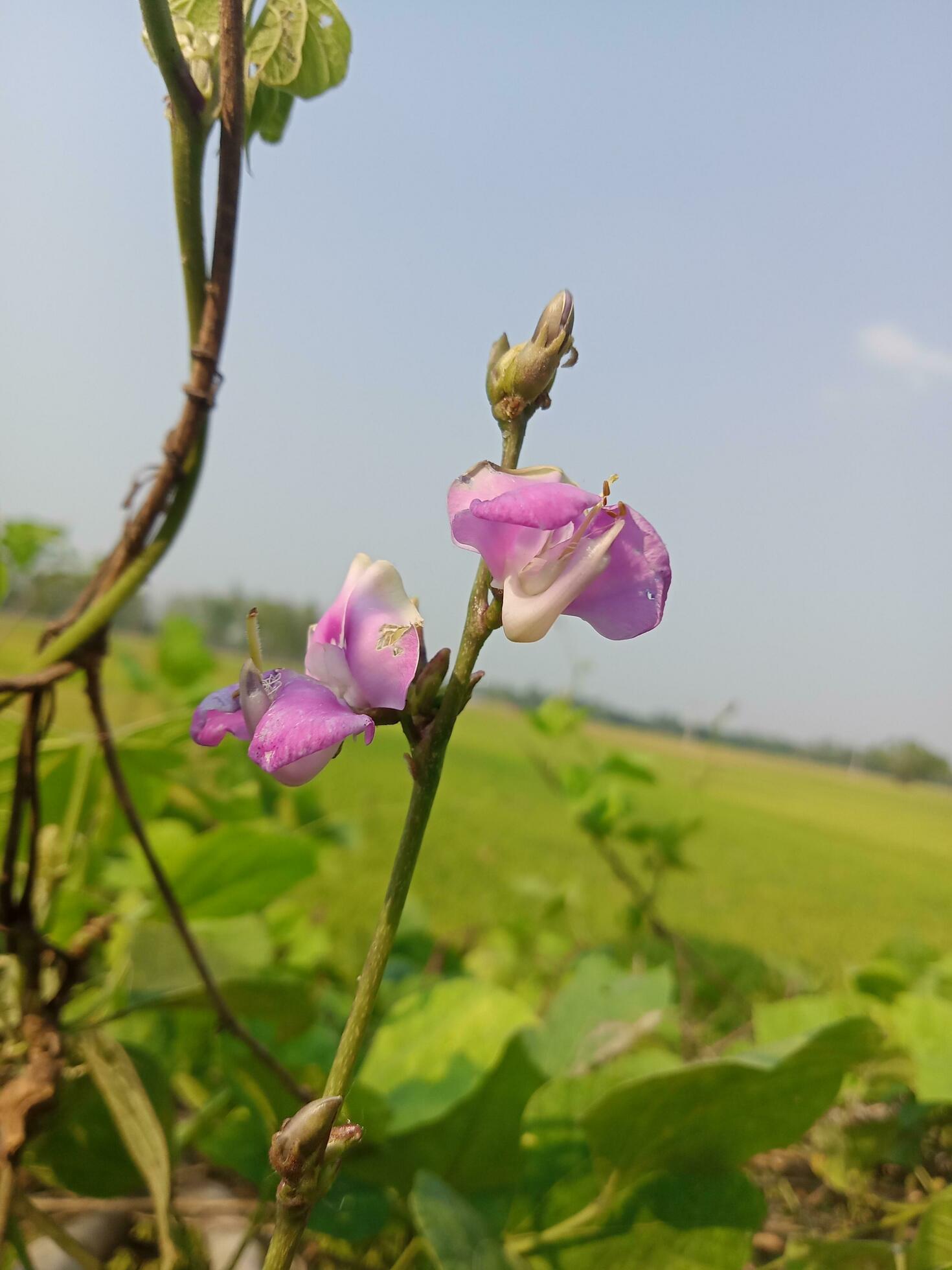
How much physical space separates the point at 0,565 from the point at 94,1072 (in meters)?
0.24

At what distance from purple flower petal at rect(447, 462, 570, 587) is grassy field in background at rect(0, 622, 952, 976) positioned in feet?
0.83

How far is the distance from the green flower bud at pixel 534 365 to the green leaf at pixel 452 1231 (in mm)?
188

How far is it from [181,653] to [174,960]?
0.55 metres

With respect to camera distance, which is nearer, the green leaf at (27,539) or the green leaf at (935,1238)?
the green leaf at (935,1238)

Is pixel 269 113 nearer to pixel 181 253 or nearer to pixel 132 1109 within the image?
pixel 181 253

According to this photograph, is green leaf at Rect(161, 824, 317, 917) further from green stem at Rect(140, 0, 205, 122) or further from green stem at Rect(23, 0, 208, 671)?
green stem at Rect(140, 0, 205, 122)

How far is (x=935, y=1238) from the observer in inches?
10.4

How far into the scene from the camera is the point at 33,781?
28cm

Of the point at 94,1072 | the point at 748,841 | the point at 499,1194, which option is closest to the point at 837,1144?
the point at 499,1194

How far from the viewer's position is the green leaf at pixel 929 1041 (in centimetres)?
35

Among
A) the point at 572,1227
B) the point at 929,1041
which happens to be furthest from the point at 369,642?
the point at 929,1041

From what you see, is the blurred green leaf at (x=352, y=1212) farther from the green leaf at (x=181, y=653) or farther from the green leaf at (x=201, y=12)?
the green leaf at (x=181, y=653)

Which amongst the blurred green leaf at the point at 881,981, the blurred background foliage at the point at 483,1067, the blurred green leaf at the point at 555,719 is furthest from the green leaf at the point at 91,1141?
the blurred green leaf at the point at 555,719

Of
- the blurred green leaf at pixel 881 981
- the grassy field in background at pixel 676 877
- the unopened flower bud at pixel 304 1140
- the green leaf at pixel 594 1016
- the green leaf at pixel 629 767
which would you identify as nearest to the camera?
the unopened flower bud at pixel 304 1140
